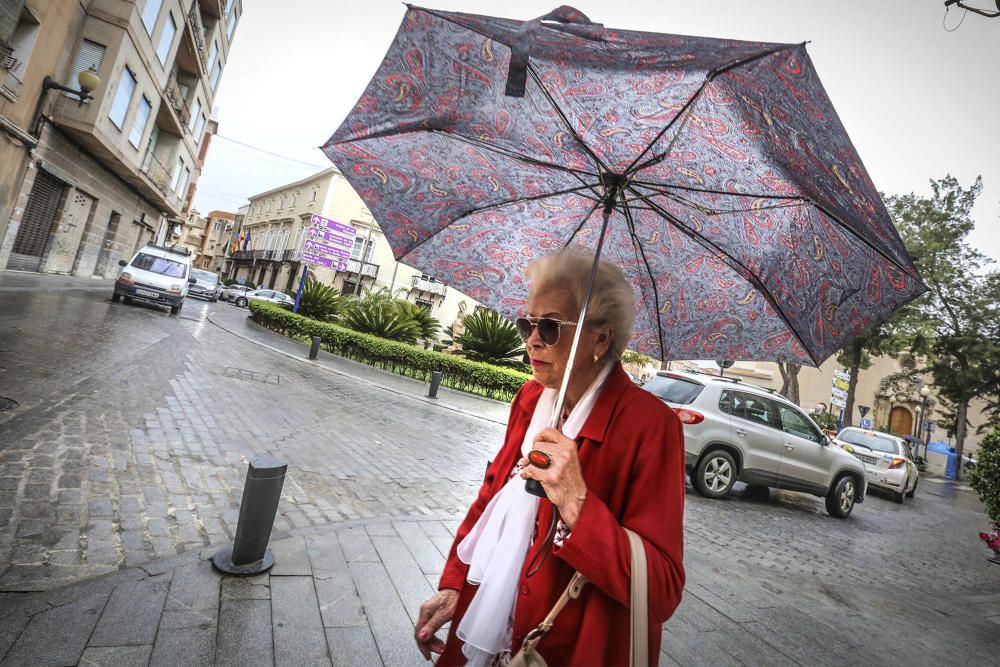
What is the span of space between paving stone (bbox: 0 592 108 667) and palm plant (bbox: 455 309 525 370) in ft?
45.1

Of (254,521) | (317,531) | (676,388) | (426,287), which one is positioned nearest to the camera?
(254,521)

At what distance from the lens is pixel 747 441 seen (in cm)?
774

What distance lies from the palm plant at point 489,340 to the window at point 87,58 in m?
14.1

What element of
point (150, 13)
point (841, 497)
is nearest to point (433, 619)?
point (841, 497)

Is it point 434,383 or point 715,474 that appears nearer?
point 715,474

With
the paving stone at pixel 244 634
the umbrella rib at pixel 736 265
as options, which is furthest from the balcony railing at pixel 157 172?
the umbrella rib at pixel 736 265

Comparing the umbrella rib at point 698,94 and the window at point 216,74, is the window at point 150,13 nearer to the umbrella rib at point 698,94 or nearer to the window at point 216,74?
the window at point 216,74

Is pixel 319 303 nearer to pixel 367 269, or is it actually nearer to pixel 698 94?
pixel 698 94

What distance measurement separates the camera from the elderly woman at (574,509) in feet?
4.15

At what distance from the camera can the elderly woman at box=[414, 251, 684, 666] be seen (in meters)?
1.27

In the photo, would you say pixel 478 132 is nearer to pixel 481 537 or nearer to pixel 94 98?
pixel 481 537

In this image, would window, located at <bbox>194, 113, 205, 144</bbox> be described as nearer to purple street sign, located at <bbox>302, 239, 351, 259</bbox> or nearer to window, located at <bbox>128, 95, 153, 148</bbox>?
window, located at <bbox>128, 95, 153, 148</bbox>

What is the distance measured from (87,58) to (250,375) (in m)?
13.9

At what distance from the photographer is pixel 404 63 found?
6.67ft
